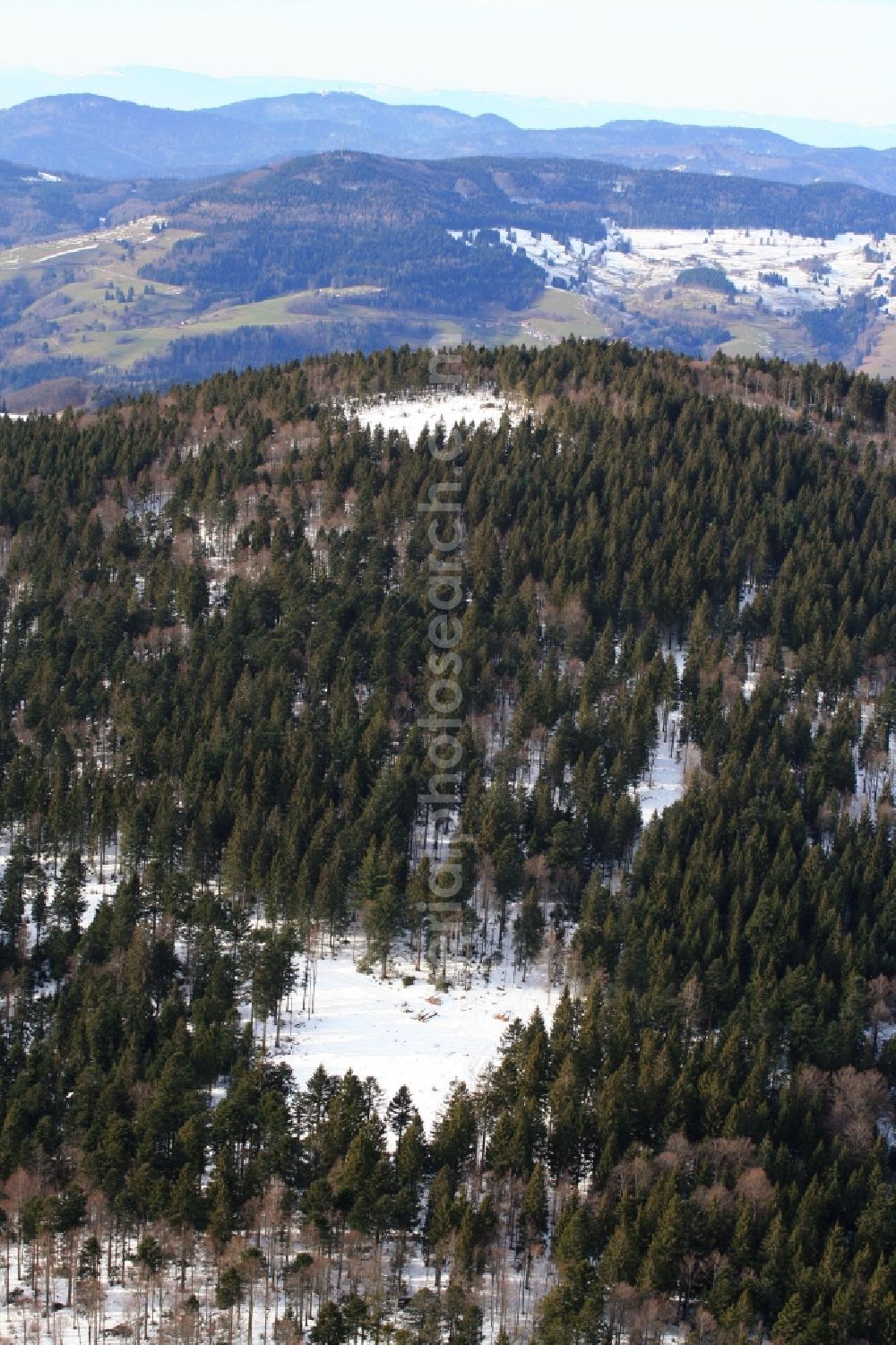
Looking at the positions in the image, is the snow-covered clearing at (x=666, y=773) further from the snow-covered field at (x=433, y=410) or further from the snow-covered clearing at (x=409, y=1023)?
the snow-covered field at (x=433, y=410)

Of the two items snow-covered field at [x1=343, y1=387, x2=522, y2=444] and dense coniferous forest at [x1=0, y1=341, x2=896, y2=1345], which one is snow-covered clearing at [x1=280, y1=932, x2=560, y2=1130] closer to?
dense coniferous forest at [x1=0, y1=341, x2=896, y2=1345]

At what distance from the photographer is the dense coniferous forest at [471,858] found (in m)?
54.3

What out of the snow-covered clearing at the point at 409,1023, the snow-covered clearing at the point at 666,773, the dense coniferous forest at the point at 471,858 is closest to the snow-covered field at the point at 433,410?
the dense coniferous forest at the point at 471,858

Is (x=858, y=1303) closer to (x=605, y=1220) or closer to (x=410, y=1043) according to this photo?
(x=605, y=1220)

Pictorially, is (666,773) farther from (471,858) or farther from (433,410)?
(433,410)

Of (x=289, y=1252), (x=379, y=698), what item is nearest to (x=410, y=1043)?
(x=289, y=1252)

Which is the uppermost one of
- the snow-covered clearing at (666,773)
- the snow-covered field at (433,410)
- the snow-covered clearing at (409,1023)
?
the snow-covered field at (433,410)

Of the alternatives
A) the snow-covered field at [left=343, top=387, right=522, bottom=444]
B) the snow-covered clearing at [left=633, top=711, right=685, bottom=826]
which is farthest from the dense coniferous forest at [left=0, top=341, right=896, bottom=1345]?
the snow-covered field at [left=343, top=387, right=522, bottom=444]

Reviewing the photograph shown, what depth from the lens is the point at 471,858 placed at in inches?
3226

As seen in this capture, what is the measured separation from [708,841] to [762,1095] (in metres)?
21.9

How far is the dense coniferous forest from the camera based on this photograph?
54.3 m

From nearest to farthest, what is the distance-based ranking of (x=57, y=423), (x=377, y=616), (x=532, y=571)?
1. (x=377, y=616)
2. (x=532, y=571)
3. (x=57, y=423)

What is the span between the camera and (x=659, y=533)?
4786 inches

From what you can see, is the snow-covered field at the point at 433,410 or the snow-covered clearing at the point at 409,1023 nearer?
the snow-covered clearing at the point at 409,1023
